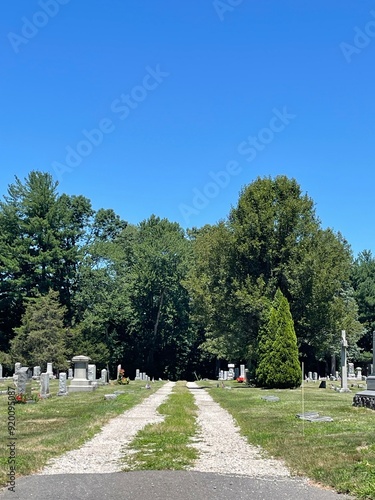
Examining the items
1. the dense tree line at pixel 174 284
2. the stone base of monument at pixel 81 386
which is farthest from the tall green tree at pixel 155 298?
the stone base of monument at pixel 81 386

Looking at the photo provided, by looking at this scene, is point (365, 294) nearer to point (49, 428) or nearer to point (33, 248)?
point (33, 248)

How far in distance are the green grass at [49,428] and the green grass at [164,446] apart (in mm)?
1200

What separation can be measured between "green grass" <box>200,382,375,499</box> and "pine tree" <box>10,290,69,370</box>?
93.2 feet

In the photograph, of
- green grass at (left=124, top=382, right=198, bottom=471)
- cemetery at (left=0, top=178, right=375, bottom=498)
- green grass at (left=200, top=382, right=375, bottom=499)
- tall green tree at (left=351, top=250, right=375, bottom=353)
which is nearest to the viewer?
green grass at (left=200, top=382, right=375, bottom=499)

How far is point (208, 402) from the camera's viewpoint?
21.5 metres

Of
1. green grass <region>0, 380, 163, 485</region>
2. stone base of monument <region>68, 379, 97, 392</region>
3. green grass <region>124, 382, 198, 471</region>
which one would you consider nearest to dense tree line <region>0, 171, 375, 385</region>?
stone base of monument <region>68, 379, 97, 392</region>

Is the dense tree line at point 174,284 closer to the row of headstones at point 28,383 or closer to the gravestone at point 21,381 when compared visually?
the row of headstones at point 28,383

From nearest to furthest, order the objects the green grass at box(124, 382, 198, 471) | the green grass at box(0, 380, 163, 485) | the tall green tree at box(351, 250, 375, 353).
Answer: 1. the green grass at box(124, 382, 198, 471)
2. the green grass at box(0, 380, 163, 485)
3. the tall green tree at box(351, 250, 375, 353)

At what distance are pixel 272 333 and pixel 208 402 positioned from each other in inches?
339

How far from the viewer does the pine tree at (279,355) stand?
28.2 m

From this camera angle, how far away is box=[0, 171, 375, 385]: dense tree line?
34281 mm

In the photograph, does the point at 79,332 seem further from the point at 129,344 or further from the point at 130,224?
the point at 130,224

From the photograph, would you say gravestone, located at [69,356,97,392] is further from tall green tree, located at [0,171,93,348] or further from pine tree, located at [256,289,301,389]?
tall green tree, located at [0,171,93,348]

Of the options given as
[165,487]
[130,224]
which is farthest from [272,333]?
[130,224]
